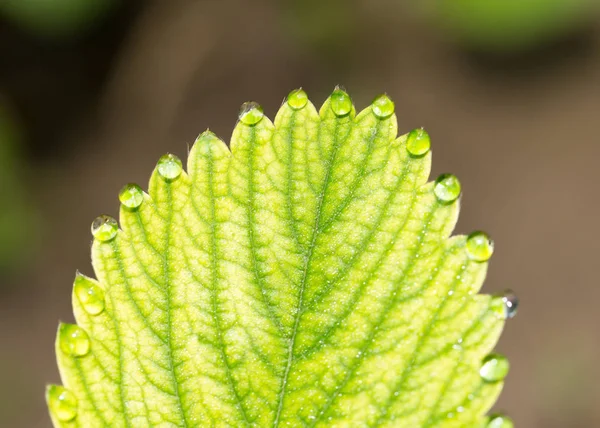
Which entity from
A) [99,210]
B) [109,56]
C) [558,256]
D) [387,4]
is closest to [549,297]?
[558,256]

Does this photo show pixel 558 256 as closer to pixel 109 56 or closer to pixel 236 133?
pixel 109 56

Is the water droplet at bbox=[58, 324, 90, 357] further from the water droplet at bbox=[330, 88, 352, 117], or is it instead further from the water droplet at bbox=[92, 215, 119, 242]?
the water droplet at bbox=[330, 88, 352, 117]

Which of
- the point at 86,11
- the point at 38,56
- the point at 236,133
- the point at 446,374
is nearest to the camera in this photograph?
the point at 446,374

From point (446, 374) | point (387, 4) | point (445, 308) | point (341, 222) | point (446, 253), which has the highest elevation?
point (387, 4)

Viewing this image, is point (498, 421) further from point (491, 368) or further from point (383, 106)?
point (383, 106)

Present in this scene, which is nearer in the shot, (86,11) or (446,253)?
(446,253)

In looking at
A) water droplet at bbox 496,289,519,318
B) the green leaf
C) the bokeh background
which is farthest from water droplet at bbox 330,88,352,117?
the bokeh background
